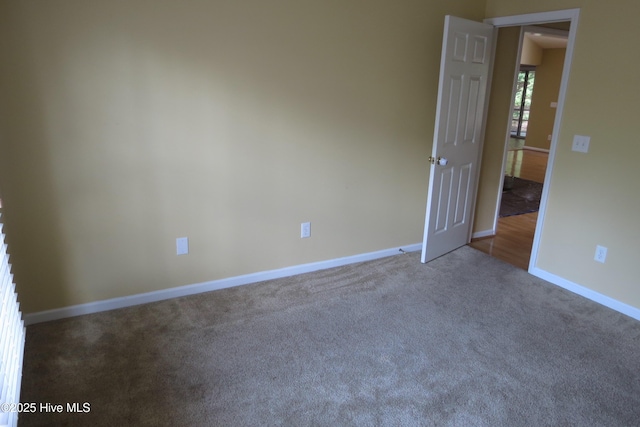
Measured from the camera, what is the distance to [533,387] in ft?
7.11

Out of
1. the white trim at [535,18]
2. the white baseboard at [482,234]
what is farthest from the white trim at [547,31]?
the white baseboard at [482,234]

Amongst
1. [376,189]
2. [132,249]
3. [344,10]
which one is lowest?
[132,249]

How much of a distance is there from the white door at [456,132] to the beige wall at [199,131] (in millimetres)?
258

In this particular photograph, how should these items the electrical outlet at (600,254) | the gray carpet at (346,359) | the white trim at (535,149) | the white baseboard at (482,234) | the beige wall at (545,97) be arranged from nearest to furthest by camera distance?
1. the gray carpet at (346,359)
2. the electrical outlet at (600,254)
3. the white baseboard at (482,234)
4. the beige wall at (545,97)
5. the white trim at (535,149)

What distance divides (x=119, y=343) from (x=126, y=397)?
49cm

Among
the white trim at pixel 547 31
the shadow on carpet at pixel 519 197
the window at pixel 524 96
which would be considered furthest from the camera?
the window at pixel 524 96

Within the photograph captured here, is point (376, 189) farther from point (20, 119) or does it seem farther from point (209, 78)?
point (20, 119)

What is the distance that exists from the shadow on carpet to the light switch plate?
6.94ft

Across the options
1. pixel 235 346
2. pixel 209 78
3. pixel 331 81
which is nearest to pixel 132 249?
pixel 235 346

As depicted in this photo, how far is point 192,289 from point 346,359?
1.27 meters

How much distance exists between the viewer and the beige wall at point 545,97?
9.83 m

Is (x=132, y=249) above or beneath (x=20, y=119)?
beneath

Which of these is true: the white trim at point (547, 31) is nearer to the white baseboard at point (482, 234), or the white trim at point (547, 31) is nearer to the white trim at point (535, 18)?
the white trim at point (535, 18)

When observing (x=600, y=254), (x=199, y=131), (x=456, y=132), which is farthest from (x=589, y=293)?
(x=199, y=131)
